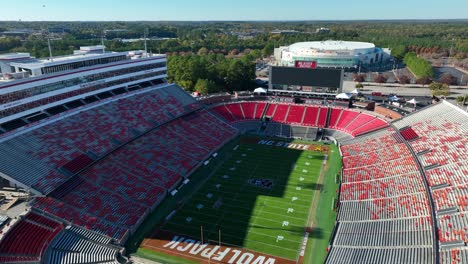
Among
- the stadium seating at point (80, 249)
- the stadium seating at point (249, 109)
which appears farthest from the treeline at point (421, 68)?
the stadium seating at point (80, 249)

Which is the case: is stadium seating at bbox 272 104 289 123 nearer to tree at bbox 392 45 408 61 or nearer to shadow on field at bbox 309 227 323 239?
shadow on field at bbox 309 227 323 239

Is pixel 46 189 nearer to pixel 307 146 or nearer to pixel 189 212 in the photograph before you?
pixel 189 212

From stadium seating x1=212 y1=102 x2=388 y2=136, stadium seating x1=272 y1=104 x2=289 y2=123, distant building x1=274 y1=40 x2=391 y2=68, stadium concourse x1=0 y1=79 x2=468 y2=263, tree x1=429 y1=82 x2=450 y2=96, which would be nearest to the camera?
stadium concourse x1=0 y1=79 x2=468 y2=263

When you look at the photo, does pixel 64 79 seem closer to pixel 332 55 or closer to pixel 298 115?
pixel 298 115

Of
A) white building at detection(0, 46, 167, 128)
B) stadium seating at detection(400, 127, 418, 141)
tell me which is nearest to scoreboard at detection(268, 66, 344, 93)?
stadium seating at detection(400, 127, 418, 141)

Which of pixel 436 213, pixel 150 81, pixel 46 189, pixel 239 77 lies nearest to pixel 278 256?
pixel 436 213

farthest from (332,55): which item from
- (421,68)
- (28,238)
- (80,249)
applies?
(28,238)
